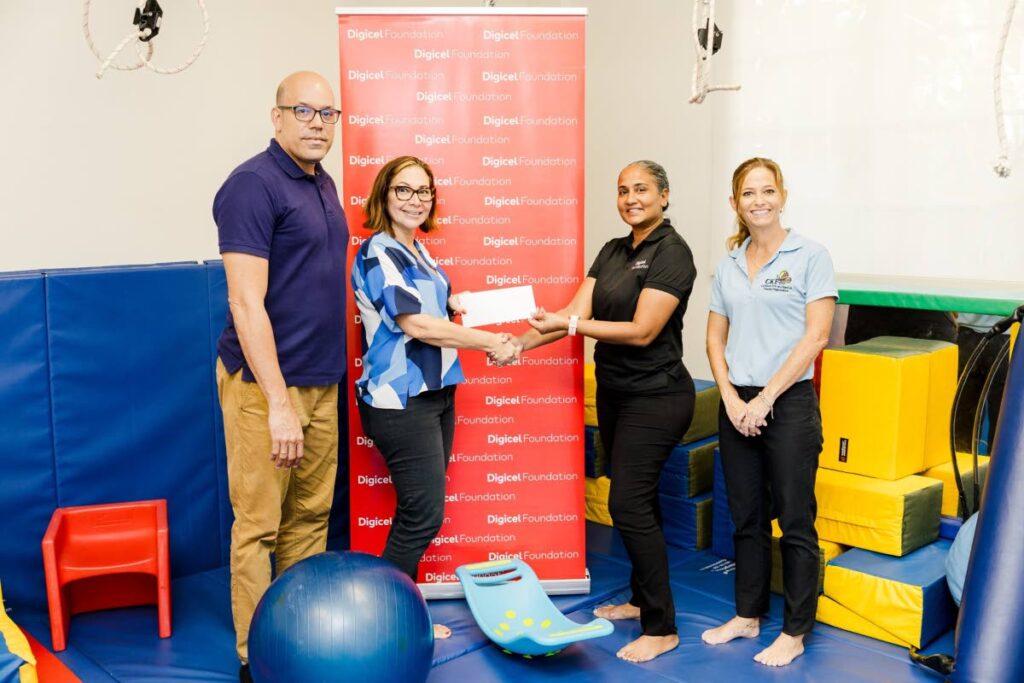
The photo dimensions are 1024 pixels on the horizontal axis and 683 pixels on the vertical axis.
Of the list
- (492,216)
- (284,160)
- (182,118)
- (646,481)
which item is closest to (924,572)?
(646,481)

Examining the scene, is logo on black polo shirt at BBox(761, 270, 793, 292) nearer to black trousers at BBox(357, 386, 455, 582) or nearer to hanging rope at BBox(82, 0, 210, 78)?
black trousers at BBox(357, 386, 455, 582)

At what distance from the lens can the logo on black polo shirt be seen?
268 cm

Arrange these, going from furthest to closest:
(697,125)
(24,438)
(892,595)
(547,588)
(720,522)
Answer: (697,125)
(720,522)
(547,588)
(24,438)
(892,595)

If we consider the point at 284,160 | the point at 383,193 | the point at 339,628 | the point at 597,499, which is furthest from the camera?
the point at 597,499

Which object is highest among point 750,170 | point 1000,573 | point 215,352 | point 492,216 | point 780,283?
point 750,170

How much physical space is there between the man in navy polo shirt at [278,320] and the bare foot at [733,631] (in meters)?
1.40

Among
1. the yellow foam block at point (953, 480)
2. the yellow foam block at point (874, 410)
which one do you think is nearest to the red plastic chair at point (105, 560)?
the yellow foam block at point (874, 410)

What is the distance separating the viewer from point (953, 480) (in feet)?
11.0

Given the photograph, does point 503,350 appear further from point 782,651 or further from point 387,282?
point 782,651

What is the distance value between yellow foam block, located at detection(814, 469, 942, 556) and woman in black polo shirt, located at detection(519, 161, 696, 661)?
71cm

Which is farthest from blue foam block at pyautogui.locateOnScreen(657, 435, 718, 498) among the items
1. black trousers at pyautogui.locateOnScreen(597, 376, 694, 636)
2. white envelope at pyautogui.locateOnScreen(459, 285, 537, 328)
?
white envelope at pyautogui.locateOnScreen(459, 285, 537, 328)

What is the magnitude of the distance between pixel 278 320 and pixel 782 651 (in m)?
1.84

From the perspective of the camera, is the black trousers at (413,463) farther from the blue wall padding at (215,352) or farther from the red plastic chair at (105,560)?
the blue wall padding at (215,352)

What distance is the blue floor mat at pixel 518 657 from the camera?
2.71m
